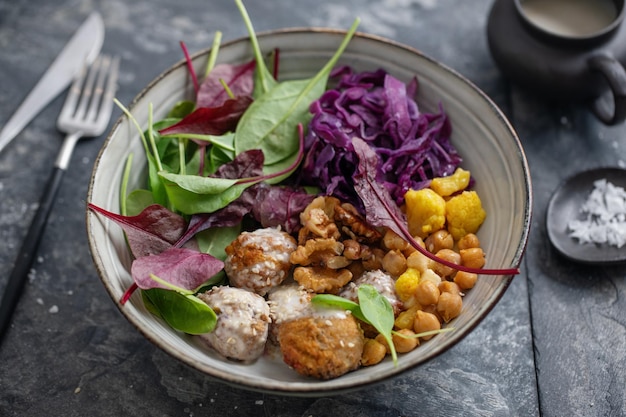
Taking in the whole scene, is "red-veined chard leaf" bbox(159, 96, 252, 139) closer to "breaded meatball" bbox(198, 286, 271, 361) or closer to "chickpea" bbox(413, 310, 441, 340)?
"breaded meatball" bbox(198, 286, 271, 361)

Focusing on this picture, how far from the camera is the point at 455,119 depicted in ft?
7.61

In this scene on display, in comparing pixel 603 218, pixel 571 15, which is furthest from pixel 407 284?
pixel 571 15

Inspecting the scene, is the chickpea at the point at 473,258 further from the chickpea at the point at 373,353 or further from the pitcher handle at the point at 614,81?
the pitcher handle at the point at 614,81

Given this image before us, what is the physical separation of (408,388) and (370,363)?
31 centimetres

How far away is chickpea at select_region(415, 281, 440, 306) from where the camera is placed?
191cm

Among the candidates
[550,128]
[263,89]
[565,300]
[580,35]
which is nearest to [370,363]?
[565,300]

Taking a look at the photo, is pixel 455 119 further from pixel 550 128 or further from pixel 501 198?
pixel 550 128

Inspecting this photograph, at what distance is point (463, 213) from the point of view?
82.4 inches

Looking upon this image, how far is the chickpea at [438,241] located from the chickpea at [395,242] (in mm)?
83

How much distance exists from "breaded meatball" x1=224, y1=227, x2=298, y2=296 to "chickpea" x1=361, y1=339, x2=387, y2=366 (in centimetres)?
34

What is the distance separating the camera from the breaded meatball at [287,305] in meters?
1.92

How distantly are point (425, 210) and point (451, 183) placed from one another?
0.16 m

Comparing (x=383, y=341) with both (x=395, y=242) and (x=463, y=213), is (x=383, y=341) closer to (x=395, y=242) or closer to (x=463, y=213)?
(x=395, y=242)

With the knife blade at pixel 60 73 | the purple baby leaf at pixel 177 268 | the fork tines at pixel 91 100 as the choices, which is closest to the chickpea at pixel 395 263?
the purple baby leaf at pixel 177 268
